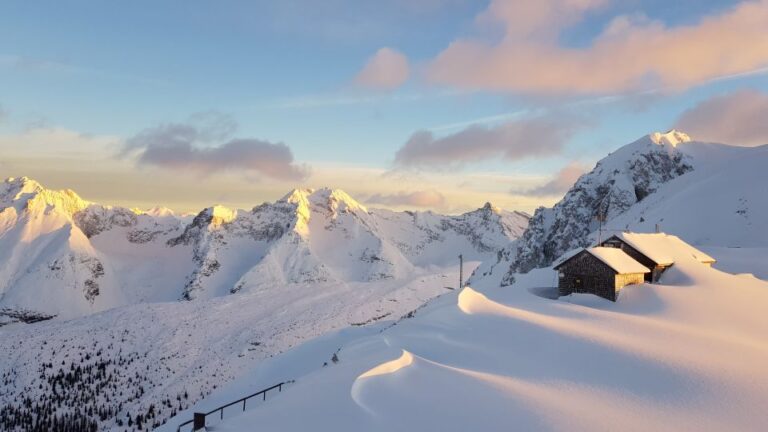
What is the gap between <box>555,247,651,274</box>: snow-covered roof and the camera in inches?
1393

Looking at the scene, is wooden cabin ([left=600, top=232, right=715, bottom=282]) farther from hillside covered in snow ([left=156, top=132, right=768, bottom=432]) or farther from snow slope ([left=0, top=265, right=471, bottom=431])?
snow slope ([left=0, top=265, right=471, bottom=431])

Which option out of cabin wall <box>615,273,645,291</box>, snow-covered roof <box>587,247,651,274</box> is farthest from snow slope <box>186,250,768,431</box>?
snow-covered roof <box>587,247,651,274</box>

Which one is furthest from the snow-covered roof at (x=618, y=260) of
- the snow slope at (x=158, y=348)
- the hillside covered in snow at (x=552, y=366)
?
the snow slope at (x=158, y=348)

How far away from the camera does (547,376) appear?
19.1 metres

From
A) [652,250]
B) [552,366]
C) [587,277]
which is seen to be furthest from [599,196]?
[552,366]

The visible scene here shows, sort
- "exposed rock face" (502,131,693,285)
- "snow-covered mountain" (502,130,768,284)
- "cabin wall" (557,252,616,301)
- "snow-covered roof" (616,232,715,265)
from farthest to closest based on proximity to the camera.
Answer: "exposed rock face" (502,131,693,285)
"snow-covered mountain" (502,130,768,284)
"snow-covered roof" (616,232,715,265)
"cabin wall" (557,252,616,301)

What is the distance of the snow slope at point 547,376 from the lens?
48.8ft

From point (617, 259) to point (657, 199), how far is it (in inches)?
2071

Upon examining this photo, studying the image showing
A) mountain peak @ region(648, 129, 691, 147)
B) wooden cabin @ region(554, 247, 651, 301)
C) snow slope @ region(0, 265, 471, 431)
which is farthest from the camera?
mountain peak @ region(648, 129, 691, 147)

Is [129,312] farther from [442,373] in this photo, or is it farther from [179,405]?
[442,373]

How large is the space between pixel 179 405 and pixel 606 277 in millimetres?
36571

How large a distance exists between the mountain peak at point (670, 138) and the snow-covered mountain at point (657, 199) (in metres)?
0.29

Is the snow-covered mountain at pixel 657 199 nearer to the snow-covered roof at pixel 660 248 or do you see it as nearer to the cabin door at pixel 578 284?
the snow-covered roof at pixel 660 248

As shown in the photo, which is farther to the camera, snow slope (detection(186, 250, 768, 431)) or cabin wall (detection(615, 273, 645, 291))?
cabin wall (detection(615, 273, 645, 291))
